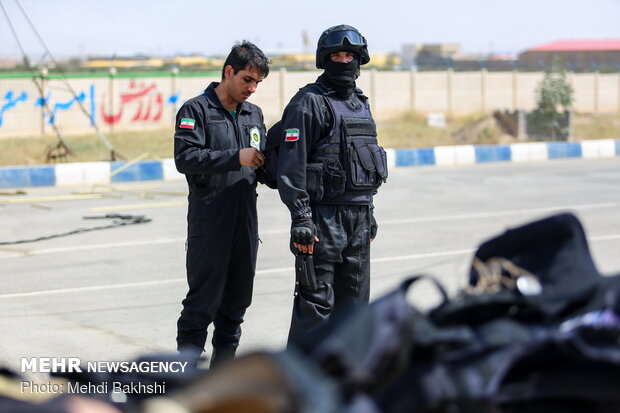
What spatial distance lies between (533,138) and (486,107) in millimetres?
14697

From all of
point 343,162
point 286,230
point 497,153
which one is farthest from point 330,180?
point 497,153

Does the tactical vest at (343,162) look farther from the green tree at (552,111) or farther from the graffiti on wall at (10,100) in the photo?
the graffiti on wall at (10,100)

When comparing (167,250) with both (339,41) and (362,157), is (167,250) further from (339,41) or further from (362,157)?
(339,41)

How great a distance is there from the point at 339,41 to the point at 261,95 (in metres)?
30.9

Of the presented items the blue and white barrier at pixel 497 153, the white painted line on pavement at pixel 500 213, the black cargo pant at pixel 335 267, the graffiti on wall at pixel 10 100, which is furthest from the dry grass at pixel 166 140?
the black cargo pant at pixel 335 267

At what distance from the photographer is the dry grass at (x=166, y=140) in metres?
22.8

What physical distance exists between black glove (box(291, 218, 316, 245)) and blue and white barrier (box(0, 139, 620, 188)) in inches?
463

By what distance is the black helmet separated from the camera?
16.8 feet

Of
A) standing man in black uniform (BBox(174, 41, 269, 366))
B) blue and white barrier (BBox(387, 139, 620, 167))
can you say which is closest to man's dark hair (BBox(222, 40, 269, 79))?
standing man in black uniform (BBox(174, 41, 269, 366))

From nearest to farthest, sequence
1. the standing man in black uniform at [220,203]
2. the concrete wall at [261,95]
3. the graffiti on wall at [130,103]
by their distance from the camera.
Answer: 1. the standing man in black uniform at [220,203]
2. the concrete wall at [261,95]
3. the graffiti on wall at [130,103]

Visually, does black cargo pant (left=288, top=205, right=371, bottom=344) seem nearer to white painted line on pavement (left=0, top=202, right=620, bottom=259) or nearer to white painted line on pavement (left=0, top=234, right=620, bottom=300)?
white painted line on pavement (left=0, top=234, right=620, bottom=300)

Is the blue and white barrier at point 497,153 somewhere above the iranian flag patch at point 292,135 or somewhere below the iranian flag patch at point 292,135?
below

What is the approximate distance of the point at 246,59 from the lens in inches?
205

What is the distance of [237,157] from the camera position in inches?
197
